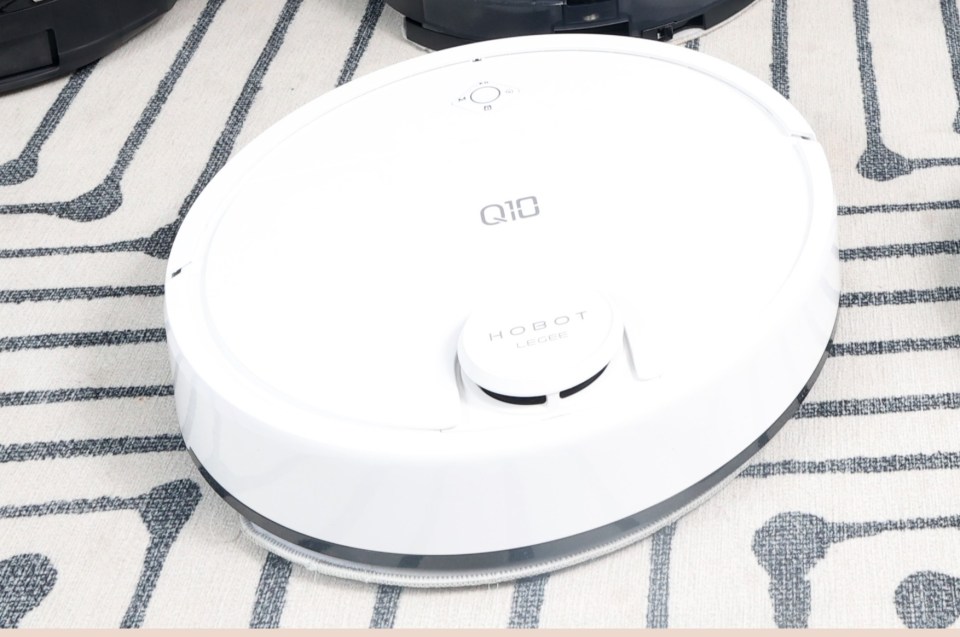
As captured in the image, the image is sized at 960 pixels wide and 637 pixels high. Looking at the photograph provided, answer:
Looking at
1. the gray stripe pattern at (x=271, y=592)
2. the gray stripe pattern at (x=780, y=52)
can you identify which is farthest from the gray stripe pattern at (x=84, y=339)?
the gray stripe pattern at (x=780, y=52)

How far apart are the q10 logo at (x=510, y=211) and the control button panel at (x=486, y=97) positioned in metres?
0.11

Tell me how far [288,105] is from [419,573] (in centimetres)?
55

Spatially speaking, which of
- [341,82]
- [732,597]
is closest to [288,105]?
[341,82]

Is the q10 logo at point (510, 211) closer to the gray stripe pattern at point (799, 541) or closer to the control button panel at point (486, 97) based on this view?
the control button panel at point (486, 97)

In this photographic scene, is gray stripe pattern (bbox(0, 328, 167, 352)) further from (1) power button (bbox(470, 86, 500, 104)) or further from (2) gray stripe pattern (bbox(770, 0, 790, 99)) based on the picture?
(2) gray stripe pattern (bbox(770, 0, 790, 99))

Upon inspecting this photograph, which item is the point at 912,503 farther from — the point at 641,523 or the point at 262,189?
the point at 262,189

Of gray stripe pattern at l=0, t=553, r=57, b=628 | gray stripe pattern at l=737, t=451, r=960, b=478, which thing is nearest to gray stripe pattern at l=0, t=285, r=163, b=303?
gray stripe pattern at l=0, t=553, r=57, b=628

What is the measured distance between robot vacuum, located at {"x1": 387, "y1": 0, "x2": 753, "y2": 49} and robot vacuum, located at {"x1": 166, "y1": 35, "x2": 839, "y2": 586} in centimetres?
20

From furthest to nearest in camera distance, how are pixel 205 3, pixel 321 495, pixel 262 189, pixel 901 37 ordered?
pixel 205 3, pixel 901 37, pixel 262 189, pixel 321 495

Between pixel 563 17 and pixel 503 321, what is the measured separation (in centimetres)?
44

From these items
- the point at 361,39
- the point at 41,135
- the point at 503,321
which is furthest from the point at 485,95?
the point at 41,135

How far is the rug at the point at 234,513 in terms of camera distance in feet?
2.29

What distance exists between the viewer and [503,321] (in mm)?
695

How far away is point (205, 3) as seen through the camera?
1.27 m
